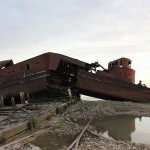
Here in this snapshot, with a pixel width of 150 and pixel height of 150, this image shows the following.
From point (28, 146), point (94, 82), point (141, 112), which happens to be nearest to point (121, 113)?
point (141, 112)

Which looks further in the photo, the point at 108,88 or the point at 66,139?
the point at 108,88

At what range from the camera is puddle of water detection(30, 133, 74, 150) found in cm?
750

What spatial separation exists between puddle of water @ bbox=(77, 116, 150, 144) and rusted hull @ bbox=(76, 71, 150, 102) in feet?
22.4

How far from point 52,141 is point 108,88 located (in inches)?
530

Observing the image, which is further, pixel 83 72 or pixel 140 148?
pixel 83 72

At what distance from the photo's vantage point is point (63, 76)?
2128 centimetres

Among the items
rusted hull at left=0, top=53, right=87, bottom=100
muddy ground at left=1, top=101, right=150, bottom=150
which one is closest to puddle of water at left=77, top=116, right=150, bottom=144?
muddy ground at left=1, top=101, right=150, bottom=150

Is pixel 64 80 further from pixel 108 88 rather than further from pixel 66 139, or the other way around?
pixel 66 139

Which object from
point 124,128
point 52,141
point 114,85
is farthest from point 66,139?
point 114,85

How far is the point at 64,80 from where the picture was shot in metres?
21.3

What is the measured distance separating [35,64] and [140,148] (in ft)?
46.3

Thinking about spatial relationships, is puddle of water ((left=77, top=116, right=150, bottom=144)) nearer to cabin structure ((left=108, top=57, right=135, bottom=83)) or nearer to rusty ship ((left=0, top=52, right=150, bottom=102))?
rusty ship ((left=0, top=52, right=150, bottom=102))

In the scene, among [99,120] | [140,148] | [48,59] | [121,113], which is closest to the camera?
[140,148]

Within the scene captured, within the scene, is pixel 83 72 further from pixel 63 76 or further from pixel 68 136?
pixel 68 136
